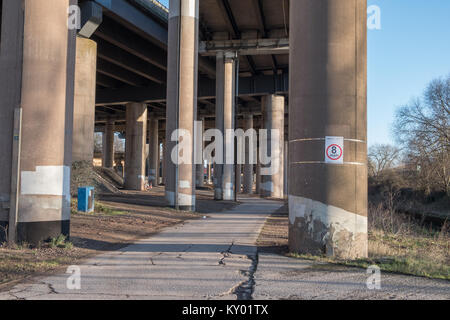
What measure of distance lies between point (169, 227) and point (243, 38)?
21133mm

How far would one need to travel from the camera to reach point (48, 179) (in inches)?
351

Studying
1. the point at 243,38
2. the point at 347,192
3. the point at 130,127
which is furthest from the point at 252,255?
the point at 130,127

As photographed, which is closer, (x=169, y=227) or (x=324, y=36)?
(x=324, y=36)

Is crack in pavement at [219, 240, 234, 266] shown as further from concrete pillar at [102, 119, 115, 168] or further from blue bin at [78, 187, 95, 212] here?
concrete pillar at [102, 119, 115, 168]

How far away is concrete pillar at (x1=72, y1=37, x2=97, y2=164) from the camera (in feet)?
77.3

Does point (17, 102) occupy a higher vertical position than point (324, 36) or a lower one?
lower

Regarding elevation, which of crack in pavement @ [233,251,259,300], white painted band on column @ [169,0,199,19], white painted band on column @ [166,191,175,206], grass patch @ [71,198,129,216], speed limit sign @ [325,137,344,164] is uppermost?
white painted band on column @ [169,0,199,19]

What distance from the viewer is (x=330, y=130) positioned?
27.2ft

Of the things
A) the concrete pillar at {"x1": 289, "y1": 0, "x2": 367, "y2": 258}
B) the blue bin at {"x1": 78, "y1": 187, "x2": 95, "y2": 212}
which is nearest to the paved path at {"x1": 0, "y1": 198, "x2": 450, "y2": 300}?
the concrete pillar at {"x1": 289, "y1": 0, "x2": 367, "y2": 258}

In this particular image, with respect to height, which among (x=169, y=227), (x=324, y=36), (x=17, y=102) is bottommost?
(x=169, y=227)

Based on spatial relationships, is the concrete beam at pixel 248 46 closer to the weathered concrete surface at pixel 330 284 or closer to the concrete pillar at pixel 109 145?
the weathered concrete surface at pixel 330 284

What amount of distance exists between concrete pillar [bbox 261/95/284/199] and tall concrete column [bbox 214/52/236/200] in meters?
8.76
